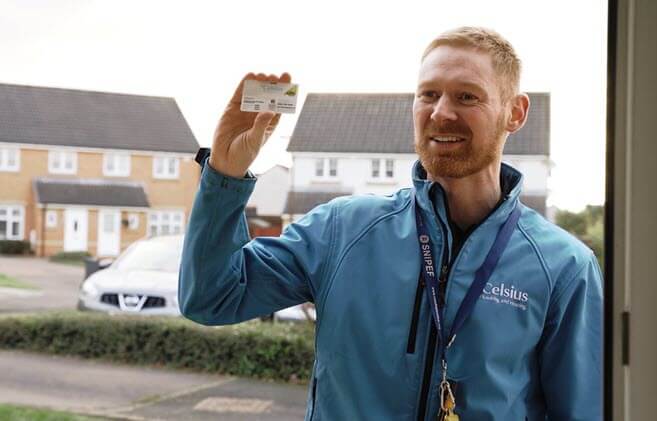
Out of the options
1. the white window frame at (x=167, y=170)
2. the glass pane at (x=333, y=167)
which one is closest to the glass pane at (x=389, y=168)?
the glass pane at (x=333, y=167)

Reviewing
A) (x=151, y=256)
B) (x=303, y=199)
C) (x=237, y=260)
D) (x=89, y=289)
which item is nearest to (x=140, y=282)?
(x=89, y=289)

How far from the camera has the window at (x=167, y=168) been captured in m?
2.62

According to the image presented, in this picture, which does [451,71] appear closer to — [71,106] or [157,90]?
[157,90]

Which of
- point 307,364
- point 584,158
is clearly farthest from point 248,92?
point 307,364

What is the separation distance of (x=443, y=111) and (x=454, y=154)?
6 centimetres

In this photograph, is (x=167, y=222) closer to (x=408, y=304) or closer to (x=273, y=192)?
(x=273, y=192)

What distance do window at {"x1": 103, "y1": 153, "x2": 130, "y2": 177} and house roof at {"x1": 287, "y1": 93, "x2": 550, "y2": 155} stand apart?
2.30ft

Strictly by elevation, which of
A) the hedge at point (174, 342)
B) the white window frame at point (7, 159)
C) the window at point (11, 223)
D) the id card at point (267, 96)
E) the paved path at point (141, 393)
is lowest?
the paved path at point (141, 393)

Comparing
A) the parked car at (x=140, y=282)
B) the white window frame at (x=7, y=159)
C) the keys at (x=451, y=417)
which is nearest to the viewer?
the keys at (x=451, y=417)

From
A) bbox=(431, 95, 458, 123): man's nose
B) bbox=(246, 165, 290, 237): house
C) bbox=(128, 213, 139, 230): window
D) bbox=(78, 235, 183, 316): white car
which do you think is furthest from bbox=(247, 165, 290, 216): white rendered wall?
bbox=(431, 95, 458, 123): man's nose

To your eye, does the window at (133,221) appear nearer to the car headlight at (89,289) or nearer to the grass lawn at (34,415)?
the car headlight at (89,289)

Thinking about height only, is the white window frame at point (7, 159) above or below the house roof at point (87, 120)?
below

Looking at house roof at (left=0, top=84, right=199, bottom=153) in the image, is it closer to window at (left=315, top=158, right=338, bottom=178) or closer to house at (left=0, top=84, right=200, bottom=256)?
house at (left=0, top=84, right=200, bottom=256)

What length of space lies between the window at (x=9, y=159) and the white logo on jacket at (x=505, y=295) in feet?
7.36
